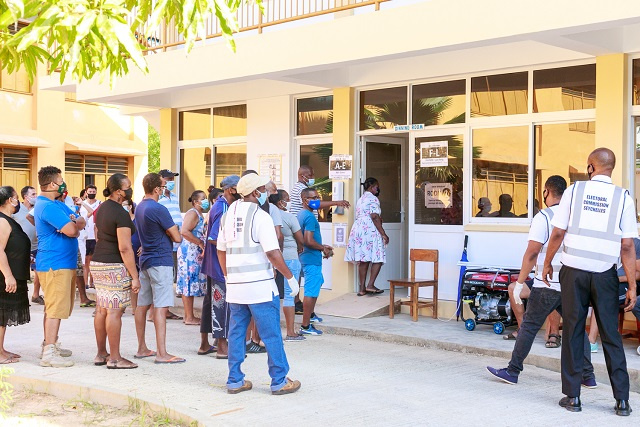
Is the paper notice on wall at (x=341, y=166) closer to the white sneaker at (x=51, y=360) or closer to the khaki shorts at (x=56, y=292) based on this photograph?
the khaki shorts at (x=56, y=292)

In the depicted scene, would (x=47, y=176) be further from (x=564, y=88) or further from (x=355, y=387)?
(x=564, y=88)

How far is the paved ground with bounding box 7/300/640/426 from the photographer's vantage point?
19.9ft

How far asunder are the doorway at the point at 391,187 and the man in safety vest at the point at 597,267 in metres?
5.85

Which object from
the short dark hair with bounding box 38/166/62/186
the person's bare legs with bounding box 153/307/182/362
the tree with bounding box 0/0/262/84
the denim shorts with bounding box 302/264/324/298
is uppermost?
the tree with bounding box 0/0/262/84

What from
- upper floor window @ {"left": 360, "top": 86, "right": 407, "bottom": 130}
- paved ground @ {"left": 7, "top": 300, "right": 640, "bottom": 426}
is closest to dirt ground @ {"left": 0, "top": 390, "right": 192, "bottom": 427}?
paved ground @ {"left": 7, "top": 300, "right": 640, "bottom": 426}

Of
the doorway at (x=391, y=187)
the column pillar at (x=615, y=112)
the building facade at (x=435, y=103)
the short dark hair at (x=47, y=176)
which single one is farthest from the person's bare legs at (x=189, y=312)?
the column pillar at (x=615, y=112)

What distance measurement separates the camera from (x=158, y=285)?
7.94 m

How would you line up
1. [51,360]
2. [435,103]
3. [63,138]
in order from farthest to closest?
[63,138], [435,103], [51,360]

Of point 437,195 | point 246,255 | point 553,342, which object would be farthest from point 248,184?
point 437,195

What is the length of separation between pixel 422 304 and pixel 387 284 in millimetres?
1759

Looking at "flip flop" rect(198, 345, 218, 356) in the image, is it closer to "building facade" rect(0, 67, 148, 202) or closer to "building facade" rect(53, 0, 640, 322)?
"building facade" rect(53, 0, 640, 322)

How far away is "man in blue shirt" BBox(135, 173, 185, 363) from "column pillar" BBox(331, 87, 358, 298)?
421 centimetres

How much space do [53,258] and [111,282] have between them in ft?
2.35

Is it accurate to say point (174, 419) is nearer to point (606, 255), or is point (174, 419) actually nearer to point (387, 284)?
point (606, 255)
